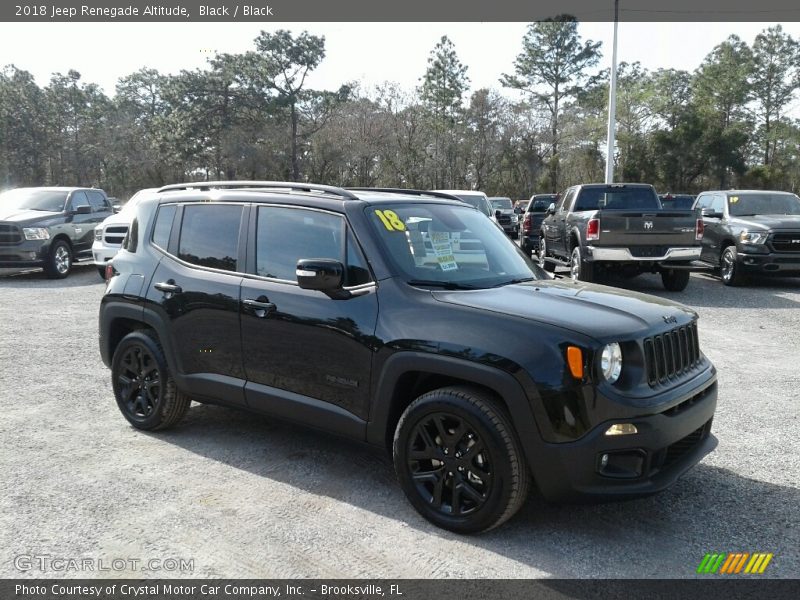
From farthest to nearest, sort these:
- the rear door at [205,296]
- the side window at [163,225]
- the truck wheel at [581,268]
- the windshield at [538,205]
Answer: the windshield at [538,205], the truck wheel at [581,268], the side window at [163,225], the rear door at [205,296]

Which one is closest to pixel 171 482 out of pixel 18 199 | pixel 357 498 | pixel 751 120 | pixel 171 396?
pixel 171 396

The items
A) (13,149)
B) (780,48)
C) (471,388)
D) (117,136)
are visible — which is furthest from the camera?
(117,136)

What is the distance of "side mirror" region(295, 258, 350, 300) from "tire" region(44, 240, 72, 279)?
1284 cm

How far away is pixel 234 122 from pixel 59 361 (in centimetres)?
4499

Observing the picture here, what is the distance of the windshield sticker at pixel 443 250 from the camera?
4.02 m

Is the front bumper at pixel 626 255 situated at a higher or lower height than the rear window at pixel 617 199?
lower

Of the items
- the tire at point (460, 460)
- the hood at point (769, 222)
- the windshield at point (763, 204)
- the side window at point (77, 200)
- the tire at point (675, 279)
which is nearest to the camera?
the tire at point (460, 460)

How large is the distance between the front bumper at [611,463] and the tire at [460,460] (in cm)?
16

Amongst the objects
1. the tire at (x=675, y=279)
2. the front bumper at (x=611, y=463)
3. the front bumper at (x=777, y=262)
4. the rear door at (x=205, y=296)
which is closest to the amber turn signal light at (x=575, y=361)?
the front bumper at (x=611, y=463)

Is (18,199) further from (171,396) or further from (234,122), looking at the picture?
(234,122)

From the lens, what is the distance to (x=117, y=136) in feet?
216

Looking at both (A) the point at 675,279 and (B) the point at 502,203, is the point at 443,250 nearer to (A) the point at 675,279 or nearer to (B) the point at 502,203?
(A) the point at 675,279

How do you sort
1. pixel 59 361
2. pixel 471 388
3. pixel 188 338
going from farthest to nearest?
pixel 59 361
pixel 188 338
pixel 471 388

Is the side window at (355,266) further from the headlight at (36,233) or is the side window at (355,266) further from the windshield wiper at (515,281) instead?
the headlight at (36,233)
